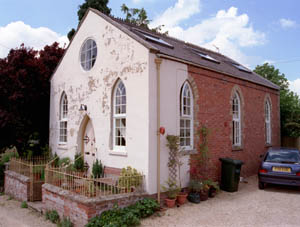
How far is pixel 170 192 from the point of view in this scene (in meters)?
8.43

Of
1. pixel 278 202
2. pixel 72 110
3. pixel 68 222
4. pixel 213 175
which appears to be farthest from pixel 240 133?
pixel 68 222

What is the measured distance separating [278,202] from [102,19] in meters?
9.47

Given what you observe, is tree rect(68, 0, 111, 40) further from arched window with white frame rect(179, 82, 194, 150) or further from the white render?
arched window with white frame rect(179, 82, 194, 150)

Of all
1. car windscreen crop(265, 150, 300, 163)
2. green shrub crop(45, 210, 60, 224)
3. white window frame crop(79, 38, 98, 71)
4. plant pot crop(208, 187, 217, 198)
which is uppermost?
white window frame crop(79, 38, 98, 71)

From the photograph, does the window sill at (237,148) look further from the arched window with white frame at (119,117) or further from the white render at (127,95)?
the arched window with white frame at (119,117)

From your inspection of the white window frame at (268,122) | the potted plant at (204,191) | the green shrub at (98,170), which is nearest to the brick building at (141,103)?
the green shrub at (98,170)

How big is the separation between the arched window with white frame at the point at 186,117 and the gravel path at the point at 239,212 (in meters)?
2.28

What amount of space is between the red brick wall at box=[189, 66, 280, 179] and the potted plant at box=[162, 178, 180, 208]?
227 centimetres

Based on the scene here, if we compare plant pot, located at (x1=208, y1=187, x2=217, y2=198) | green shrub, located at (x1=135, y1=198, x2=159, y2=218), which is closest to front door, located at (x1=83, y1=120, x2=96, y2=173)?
green shrub, located at (x1=135, y1=198, x2=159, y2=218)

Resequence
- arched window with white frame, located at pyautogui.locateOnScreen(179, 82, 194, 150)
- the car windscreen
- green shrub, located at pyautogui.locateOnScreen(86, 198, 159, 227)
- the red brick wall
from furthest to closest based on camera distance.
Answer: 1. the red brick wall
2. the car windscreen
3. arched window with white frame, located at pyautogui.locateOnScreen(179, 82, 194, 150)
4. green shrub, located at pyautogui.locateOnScreen(86, 198, 159, 227)

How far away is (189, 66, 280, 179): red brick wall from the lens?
1055cm

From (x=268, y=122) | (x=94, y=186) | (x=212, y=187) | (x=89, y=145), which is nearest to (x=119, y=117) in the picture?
(x=89, y=145)

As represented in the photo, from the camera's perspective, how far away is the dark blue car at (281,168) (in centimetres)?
954

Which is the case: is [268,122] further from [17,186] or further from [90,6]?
[90,6]
